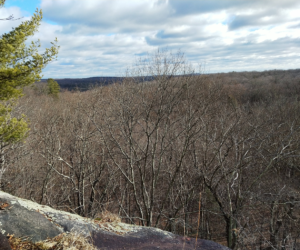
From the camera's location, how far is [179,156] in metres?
13.0

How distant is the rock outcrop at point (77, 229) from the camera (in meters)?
4.34

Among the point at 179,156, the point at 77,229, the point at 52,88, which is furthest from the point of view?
the point at 52,88

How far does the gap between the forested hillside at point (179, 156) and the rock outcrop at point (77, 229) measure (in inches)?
92.3

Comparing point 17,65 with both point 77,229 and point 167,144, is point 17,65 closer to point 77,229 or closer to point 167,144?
point 77,229

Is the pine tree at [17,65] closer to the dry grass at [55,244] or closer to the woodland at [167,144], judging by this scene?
the woodland at [167,144]

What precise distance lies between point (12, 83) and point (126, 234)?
4273 millimetres

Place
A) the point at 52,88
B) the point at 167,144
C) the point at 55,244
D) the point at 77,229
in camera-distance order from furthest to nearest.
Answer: the point at 52,88
the point at 167,144
the point at 77,229
the point at 55,244

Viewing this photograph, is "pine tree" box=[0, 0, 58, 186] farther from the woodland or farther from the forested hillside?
the forested hillside

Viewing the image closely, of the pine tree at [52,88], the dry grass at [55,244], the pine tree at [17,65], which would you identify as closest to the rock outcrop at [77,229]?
the dry grass at [55,244]

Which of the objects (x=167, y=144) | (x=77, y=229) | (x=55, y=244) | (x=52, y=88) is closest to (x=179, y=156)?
(x=167, y=144)

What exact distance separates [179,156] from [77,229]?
8.76 metres

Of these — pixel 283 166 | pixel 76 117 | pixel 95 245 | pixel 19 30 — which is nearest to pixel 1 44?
pixel 19 30

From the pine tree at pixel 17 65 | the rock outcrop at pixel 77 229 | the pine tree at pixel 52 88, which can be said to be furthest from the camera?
the pine tree at pixel 52 88

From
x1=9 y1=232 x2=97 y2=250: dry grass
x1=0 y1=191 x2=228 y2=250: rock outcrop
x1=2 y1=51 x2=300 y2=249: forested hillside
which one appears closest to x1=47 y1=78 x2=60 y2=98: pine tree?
x1=2 y1=51 x2=300 y2=249: forested hillside
